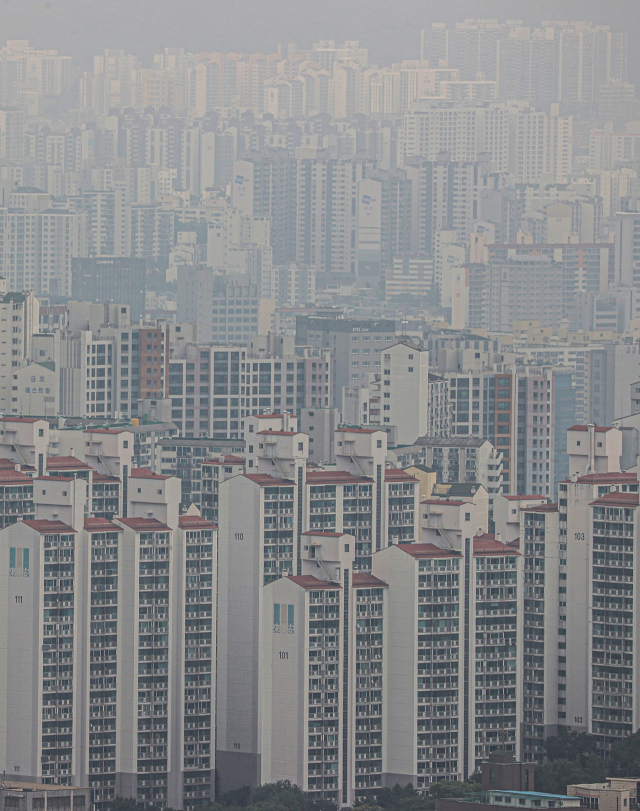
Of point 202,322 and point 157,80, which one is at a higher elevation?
point 157,80

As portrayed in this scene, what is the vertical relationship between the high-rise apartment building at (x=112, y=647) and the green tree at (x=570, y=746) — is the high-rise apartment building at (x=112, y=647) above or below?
above

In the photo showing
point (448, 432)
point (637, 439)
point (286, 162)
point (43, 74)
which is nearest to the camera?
point (637, 439)

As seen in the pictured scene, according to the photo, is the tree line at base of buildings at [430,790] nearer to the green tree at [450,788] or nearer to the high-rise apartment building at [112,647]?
the green tree at [450,788]

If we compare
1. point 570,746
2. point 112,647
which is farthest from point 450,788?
point 112,647

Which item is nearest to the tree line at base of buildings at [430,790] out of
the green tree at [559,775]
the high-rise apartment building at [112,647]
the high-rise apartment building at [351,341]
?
the green tree at [559,775]

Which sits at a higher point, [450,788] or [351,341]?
[351,341]

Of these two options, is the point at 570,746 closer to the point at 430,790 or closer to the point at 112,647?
the point at 430,790

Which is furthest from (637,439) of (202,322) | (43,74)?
(43,74)

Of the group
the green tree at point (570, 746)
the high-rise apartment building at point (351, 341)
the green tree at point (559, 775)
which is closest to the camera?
the green tree at point (559, 775)

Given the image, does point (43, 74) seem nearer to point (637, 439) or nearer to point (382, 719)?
point (637, 439)

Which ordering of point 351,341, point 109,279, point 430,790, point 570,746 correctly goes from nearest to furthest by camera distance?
1. point 430,790
2. point 570,746
3. point 351,341
4. point 109,279

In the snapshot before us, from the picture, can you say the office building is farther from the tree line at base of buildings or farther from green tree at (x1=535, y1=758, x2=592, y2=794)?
green tree at (x1=535, y1=758, x2=592, y2=794)
